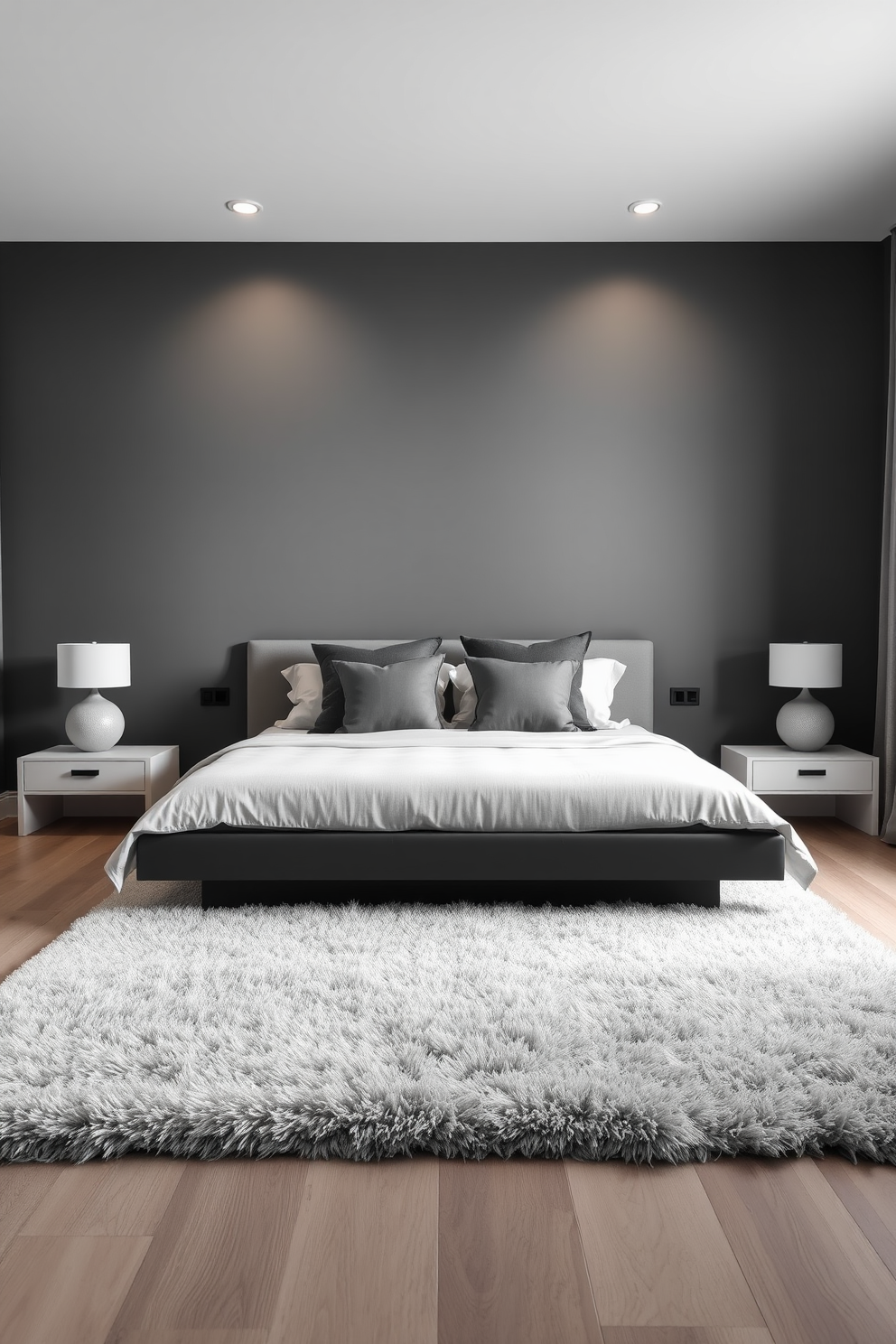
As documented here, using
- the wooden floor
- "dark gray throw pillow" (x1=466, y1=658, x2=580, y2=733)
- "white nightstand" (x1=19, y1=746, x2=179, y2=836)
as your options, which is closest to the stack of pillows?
"dark gray throw pillow" (x1=466, y1=658, x2=580, y2=733)

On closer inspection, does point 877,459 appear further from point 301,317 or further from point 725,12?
point 301,317

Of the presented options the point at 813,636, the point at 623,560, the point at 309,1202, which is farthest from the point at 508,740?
the point at 309,1202

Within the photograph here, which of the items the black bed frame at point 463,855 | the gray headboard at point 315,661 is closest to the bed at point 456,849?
the black bed frame at point 463,855

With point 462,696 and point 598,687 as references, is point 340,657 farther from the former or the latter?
point 598,687

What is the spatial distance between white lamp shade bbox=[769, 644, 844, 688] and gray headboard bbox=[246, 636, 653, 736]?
67 centimetres

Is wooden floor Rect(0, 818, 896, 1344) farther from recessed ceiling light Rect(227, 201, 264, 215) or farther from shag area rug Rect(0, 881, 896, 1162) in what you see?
recessed ceiling light Rect(227, 201, 264, 215)

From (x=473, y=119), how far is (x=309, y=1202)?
145 inches

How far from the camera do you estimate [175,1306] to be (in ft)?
4.43

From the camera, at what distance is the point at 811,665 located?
4.54 m

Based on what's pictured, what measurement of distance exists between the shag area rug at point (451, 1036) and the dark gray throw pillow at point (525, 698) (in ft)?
4.06

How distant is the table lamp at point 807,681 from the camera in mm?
4543

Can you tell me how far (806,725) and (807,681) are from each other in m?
0.21

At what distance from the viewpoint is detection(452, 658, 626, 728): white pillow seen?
4.50 m

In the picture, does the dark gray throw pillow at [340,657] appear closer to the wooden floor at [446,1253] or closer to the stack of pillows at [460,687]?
the stack of pillows at [460,687]
